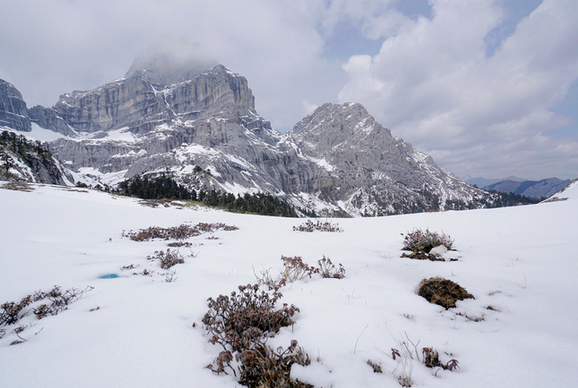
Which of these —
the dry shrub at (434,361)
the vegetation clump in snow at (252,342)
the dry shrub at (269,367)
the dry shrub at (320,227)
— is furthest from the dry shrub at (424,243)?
the dry shrub at (320,227)

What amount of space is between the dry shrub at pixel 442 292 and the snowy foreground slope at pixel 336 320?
0.12m

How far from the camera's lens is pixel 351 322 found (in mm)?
2535

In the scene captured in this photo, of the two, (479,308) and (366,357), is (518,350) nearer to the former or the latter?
Answer: (479,308)

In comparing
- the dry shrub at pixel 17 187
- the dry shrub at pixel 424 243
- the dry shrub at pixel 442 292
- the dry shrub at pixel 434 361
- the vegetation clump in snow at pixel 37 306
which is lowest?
the vegetation clump in snow at pixel 37 306

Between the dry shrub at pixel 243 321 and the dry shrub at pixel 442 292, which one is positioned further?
the dry shrub at pixel 442 292

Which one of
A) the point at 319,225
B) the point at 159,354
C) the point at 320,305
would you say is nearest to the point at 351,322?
the point at 320,305

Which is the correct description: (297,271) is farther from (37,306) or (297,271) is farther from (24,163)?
(24,163)

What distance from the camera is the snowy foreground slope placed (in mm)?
1799

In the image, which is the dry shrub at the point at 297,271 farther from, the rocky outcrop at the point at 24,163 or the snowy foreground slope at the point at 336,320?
the rocky outcrop at the point at 24,163

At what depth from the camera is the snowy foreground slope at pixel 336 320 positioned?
5.90 feet

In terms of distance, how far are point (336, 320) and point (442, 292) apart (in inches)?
59.6

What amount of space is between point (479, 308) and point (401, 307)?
2.76 ft

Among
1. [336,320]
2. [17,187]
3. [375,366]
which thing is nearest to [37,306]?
[336,320]

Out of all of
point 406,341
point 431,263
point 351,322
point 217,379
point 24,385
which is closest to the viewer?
point 24,385
